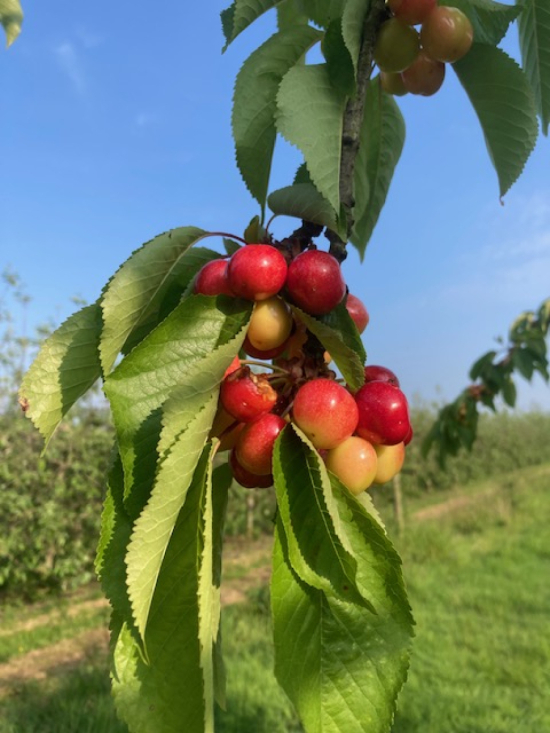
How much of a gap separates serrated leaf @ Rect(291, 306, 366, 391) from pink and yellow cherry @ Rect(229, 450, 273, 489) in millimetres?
129

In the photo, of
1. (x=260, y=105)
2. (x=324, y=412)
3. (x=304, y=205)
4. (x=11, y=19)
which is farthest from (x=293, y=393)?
(x=11, y=19)

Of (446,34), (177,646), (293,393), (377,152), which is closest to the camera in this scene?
(177,646)

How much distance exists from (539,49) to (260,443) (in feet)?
2.21

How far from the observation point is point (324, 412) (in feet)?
1.79

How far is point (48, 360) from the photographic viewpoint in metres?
0.64

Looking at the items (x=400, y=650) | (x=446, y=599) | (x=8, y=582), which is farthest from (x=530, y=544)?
(x=400, y=650)

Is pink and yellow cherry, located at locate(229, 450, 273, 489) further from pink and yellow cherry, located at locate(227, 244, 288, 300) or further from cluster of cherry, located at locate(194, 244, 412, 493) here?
pink and yellow cherry, located at locate(227, 244, 288, 300)

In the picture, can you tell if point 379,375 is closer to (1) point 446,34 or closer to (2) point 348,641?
(2) point 348,641

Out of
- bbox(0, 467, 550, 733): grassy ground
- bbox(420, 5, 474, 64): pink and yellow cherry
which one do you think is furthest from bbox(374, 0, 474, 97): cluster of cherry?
bbox(0, 467, 550, 733): grassy ground

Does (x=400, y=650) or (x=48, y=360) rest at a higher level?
(x=48, y=360)

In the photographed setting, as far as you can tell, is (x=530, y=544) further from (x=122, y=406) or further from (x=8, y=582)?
(x=122, y=406)

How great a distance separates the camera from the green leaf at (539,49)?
2.61 feet

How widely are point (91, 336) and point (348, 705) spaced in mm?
433

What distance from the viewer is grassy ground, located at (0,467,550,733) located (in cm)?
304
